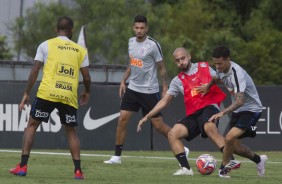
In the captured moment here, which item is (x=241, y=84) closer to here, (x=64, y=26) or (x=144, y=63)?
(x=64, y=26)

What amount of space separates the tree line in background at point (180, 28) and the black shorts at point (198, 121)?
23986mm

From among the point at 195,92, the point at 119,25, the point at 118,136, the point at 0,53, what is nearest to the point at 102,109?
the point at 118,136

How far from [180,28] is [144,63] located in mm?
33129

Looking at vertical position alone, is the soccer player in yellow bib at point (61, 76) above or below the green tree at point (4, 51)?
above

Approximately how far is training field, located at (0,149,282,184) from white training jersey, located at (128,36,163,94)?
126cm

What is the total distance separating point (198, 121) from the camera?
48.9 feet

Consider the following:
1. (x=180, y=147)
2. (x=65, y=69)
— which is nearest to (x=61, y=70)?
(x=65, y=69)

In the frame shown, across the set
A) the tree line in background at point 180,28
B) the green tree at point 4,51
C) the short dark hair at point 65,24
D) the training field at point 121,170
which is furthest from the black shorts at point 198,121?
the green tree at point 4,51

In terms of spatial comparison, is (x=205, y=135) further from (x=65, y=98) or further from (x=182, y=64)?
(x=65, y=98)

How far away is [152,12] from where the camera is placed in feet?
141

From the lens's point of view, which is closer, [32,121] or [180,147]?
[32,121]

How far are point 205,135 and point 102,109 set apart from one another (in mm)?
8124

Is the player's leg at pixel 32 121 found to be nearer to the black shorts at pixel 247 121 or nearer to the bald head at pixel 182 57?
the bald head at pixel 182 57

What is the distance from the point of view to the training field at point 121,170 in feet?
44.3
